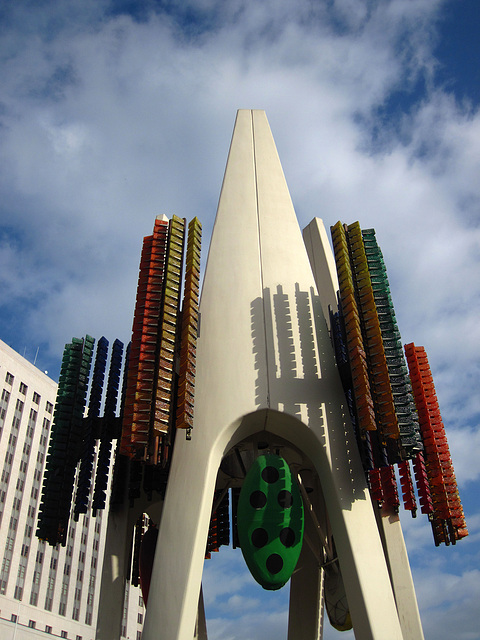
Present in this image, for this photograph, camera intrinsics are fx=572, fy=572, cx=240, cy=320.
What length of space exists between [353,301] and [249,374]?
451 cm

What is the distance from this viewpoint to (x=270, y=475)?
19047 millimetres

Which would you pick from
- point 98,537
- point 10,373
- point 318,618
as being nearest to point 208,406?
point 318,618

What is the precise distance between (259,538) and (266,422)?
3.91 m

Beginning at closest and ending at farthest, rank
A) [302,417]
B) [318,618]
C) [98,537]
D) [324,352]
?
1. [302,417]
2. [324,352]
3. [318,618]
4. [98,537]

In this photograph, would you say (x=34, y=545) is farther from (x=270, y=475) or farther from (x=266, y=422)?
(x=270, y=475)

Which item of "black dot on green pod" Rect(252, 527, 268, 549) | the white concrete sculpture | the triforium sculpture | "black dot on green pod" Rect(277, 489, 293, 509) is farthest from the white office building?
"black dot on green pod" Rect(277, 489, 293, 509)

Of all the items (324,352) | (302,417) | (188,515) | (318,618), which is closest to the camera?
(188,515)

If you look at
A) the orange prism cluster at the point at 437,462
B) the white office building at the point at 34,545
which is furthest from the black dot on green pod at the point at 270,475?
the white office building at the point at 34,545

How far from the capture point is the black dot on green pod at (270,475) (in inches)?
746

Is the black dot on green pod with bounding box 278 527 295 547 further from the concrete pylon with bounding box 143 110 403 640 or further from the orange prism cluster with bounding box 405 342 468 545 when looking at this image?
the orange prism cluster with bounding box 405 342 468 545

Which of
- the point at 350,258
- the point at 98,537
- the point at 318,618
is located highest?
the point at 98,537

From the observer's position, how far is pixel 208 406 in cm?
1966

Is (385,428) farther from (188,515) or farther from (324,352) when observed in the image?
(188,515)

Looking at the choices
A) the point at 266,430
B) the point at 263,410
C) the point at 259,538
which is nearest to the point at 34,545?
the point at 266,430
